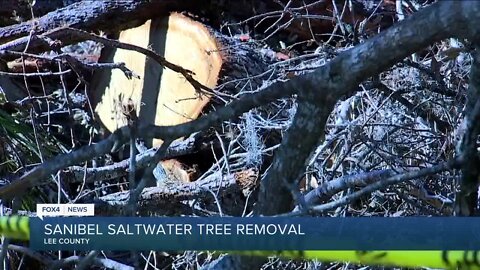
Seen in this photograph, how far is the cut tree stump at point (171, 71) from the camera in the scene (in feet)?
8.92

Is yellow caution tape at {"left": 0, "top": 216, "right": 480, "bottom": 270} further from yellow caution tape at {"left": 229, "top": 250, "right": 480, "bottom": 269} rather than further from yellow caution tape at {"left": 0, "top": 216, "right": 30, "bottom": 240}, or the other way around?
yellow caution tape at {"left": 0, "top": 216, "right": 30, "bottom": 240}

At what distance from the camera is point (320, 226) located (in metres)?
1.36

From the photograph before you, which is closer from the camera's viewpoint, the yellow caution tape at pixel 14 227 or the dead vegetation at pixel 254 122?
the dead vegetation at pixel 254 122

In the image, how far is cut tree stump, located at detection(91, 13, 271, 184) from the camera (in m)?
2.72

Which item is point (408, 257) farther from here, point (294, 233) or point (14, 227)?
point (14, 227)

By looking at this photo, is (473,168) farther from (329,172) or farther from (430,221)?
(329,172)

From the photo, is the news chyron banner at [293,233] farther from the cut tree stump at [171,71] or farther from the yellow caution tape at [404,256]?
the cut tree stump at [171,71]

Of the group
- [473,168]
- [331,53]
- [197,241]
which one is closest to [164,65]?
[331,53]

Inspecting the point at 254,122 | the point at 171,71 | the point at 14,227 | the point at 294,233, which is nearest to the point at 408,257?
the point at 294,233

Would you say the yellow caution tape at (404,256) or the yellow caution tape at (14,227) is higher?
the yellow caution tape at (14,227)

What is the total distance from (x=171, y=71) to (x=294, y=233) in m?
1.66

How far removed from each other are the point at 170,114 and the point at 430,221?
163 centimetres

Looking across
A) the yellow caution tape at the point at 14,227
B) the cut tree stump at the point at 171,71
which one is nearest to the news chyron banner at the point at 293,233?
the yellow caution tape at the point at 14,227

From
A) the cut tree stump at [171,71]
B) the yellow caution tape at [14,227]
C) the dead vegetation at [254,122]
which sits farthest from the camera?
the cut tree stump at [171,71]
